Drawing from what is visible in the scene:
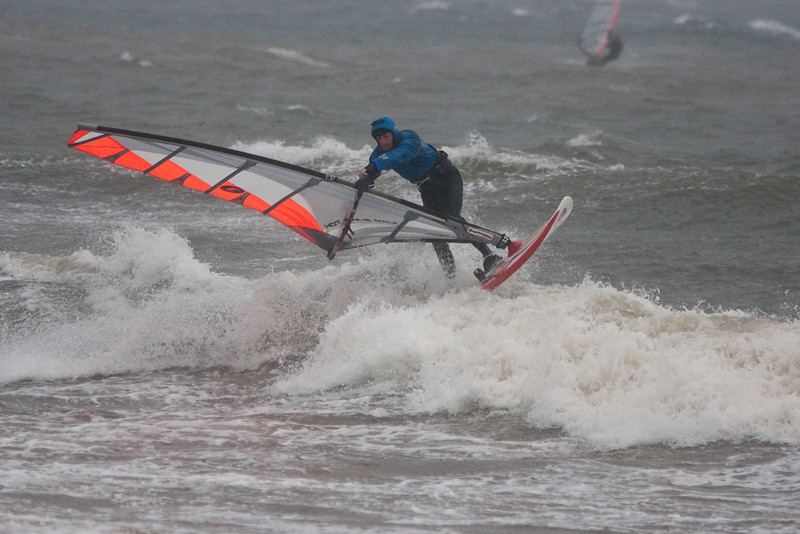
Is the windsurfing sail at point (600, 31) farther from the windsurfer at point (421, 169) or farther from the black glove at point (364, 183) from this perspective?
the black glove at point (364, 183)

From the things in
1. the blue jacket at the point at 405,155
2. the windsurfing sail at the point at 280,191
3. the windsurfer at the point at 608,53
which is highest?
the windsurfer at the point at 608,53

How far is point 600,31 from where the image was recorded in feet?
107

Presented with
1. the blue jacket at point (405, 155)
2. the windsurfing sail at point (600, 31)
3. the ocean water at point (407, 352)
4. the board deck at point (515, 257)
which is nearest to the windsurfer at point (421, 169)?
the blue jacket at point (405, 155)

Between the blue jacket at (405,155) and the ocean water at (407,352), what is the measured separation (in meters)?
0.99

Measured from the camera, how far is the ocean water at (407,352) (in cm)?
539

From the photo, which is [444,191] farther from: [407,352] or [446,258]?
[407,352]

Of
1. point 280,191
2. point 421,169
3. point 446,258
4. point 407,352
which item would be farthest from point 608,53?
point 407,352

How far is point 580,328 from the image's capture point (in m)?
7.37

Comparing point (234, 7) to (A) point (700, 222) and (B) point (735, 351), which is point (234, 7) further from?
(B) point (735, 351)

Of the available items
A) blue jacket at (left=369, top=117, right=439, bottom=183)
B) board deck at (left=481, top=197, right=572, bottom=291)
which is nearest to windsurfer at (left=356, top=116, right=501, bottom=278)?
blue jacket at (left=369, top=117, right=439, bottom=183)

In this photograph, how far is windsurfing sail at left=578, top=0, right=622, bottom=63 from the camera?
3152 centimetres

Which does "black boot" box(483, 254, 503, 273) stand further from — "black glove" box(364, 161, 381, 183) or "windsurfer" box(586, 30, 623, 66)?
"windsurfer" box(586, 30, 623, 66)

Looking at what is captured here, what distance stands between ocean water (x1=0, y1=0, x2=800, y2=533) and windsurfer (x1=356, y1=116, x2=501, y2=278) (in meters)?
0.28

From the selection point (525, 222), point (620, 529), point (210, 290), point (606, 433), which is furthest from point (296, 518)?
point (525, 222)
